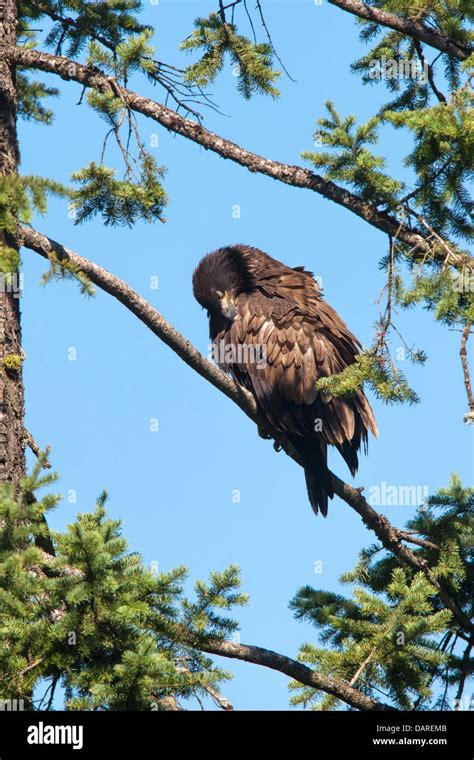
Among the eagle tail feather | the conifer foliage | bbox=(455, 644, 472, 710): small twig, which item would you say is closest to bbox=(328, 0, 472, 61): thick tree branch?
the conifer foliage

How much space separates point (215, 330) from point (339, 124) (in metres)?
3.08

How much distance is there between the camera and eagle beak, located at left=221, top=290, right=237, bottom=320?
8758 mm

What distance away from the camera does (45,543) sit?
5863 mm

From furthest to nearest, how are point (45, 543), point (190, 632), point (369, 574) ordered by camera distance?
point (369, 574) → point (45, 543) → point (190, 632)

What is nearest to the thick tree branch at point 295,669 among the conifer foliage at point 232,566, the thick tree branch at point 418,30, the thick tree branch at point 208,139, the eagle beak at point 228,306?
the conifer foliage at point 232,566

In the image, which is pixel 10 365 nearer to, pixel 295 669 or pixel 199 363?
pixel 199 363

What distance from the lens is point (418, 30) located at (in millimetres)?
6855

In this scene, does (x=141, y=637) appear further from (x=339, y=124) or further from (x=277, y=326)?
→ (x=277, y=326)

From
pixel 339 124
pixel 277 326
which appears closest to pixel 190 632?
pixel 339 124

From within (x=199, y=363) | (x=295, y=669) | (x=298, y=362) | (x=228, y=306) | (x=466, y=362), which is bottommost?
(x=295, y=669)

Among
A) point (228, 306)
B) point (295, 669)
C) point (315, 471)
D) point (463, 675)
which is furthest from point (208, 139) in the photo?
point (463, 675)

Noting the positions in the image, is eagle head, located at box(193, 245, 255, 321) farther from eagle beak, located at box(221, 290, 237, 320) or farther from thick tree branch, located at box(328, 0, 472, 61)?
thick tree branch, located at box(328, 0, 472, 61)

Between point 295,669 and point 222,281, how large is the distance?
13.5 feet

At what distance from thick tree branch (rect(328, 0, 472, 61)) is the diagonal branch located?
2.57 metres
